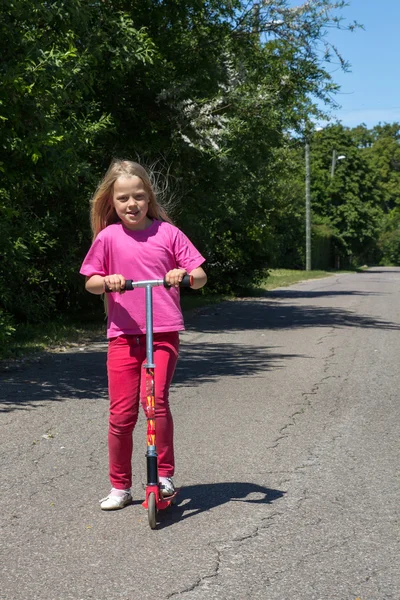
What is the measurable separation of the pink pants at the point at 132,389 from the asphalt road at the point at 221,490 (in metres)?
0.32

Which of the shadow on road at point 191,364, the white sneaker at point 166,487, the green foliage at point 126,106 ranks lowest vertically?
the shadow on road at point 191,364

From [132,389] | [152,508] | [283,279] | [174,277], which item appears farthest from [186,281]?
[283,279]

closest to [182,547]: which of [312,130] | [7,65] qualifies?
[7,65]

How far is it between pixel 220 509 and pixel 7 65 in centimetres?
643

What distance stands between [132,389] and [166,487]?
21.0 inches

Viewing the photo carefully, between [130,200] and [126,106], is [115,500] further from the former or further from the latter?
[126,106]

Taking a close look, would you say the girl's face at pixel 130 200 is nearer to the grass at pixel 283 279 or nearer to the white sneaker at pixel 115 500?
the white sneaker at pixel 115 500

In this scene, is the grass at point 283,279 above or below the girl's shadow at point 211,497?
below

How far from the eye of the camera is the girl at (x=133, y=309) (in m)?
4.99

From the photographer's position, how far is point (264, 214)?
29.2 metres

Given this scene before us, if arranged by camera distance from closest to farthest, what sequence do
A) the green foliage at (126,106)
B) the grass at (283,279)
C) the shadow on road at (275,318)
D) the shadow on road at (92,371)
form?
the shadow on road at (92,371) → the green foliage at (126,106) → the shadow on road at (275,318) → the grass at (283,279)

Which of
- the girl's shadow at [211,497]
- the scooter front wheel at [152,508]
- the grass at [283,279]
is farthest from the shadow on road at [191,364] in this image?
the grass at [283,279]

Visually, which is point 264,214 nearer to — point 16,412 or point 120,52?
point 120,52

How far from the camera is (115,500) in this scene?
5.06m
